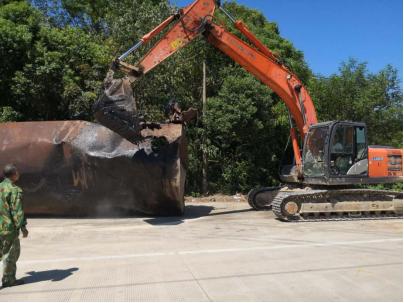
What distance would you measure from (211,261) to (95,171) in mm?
5503

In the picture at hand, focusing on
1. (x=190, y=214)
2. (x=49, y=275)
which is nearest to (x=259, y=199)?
(x=190, y=214)

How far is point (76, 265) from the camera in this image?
675 centimetres

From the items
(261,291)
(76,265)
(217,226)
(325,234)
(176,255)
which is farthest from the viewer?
(217,226)

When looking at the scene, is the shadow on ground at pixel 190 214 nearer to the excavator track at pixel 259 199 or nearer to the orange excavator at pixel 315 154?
the excavator track at pixel 259 199

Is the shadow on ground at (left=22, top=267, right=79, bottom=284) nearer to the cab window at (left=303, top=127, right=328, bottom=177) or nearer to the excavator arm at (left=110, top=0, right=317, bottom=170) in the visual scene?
the excavator arm at (left=110, top=0, right=317, bottom=170)

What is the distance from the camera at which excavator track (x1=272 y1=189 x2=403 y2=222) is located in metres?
11.2

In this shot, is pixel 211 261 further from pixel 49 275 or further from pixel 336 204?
pixel 336 204

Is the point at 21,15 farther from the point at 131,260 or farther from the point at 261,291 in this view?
the point at 261,291

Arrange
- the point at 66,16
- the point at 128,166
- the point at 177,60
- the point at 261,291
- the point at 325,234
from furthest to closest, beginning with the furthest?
the point at 66,16 < the point at 177,60 < the point at 128,166 < the point at 325,234 < the point at 261,291

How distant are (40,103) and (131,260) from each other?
13641mm

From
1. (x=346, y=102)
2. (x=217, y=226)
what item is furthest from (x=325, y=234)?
(x=346, y=102)

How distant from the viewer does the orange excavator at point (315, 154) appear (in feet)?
37.1

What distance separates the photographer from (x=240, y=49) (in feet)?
40.9

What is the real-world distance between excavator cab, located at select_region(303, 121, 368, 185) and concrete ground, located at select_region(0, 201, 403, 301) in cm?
121
